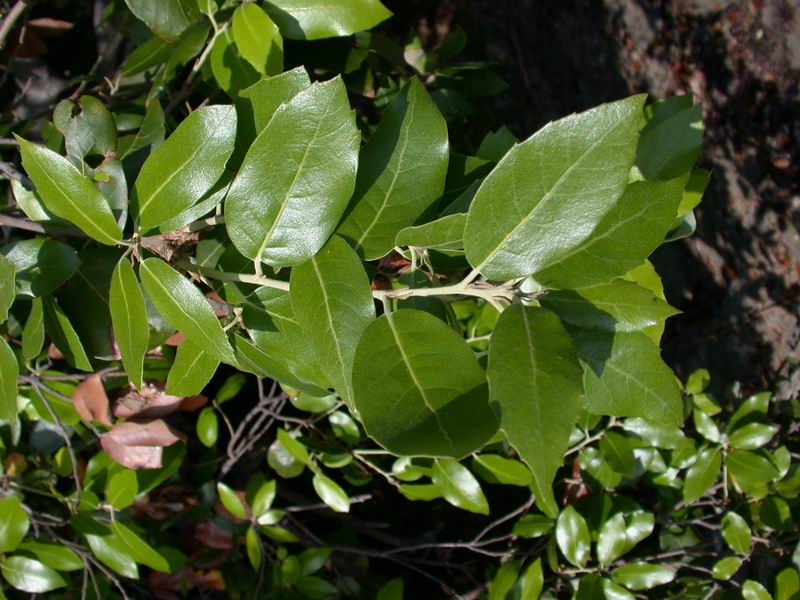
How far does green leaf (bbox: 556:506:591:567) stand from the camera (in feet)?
5.08

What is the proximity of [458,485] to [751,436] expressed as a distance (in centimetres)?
70

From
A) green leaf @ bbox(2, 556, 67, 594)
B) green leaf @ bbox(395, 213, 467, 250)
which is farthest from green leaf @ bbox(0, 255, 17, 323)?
green leaf @ bbox(2, 556, 67, 594)

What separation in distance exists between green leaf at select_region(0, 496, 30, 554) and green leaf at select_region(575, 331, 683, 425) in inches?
44.0

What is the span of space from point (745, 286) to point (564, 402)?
10.1 feet

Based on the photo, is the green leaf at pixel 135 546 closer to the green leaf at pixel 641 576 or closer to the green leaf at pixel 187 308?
the green leaf at pixel 187 308

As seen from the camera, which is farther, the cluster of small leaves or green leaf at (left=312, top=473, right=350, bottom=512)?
green leaf at (left=312, top=473, right=350, bottom=512)

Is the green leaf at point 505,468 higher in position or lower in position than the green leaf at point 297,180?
lower

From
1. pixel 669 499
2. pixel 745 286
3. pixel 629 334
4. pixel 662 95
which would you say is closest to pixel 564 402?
pixel 629 334

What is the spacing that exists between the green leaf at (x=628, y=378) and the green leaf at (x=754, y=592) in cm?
87

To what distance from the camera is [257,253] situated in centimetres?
84

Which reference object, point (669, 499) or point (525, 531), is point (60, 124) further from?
point (669, 499)

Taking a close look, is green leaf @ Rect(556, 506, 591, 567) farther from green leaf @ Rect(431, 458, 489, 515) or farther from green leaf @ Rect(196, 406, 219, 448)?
green leaf @ Rect(196, 406, 219, 448)

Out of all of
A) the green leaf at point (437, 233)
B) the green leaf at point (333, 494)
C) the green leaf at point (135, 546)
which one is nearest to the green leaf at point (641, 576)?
the green leaf at point (333, 494)

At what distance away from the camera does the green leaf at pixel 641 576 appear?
1553 mm
